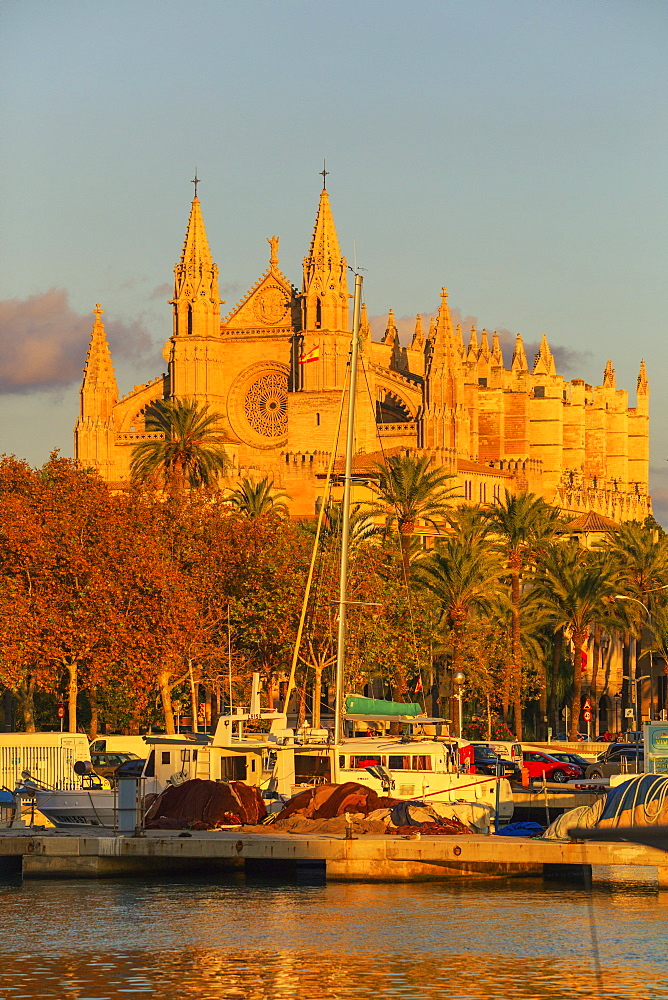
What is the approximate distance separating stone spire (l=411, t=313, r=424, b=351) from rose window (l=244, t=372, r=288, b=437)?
19.5 metres

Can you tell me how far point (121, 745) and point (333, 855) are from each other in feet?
78.6

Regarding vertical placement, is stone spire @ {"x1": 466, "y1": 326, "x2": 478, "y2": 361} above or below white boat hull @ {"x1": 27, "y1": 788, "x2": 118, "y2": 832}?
above

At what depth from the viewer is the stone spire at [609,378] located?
544 ft

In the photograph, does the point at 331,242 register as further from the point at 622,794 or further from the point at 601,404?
the point at 622,794

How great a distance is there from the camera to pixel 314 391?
126 meters

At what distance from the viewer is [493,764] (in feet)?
175

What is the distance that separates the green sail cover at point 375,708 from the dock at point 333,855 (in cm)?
845

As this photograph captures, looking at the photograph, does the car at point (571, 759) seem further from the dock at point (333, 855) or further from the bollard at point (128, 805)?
the bollard at point (128, 805)

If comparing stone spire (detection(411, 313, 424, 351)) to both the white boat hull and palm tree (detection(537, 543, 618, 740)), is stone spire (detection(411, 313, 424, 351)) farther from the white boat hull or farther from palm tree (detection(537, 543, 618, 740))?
the white boat hull

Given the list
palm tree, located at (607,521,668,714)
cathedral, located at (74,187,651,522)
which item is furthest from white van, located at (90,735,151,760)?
cathedral, located at (74,187,651,522)

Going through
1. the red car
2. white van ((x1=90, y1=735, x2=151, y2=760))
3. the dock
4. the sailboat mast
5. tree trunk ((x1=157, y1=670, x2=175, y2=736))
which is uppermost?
the sailboat mast

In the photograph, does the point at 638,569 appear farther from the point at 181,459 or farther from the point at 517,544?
the point at 181,459

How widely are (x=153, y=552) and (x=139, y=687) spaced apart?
4.42 meters

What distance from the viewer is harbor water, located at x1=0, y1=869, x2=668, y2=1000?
25.2 metres
